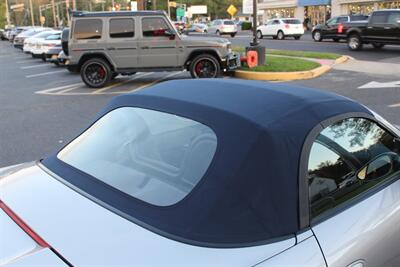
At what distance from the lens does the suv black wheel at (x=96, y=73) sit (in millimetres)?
13406

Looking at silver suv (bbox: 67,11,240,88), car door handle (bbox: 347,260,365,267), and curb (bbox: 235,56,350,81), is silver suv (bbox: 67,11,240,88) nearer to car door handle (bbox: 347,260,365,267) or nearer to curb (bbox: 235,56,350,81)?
curb (bbox: 235,56,350,81)

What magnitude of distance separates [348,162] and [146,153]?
1.11 metres

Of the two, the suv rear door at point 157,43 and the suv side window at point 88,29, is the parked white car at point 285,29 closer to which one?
the suv rear door at point 157,43

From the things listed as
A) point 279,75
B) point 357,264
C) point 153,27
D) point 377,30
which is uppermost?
point 153,27

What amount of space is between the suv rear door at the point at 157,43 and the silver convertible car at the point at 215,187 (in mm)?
10719

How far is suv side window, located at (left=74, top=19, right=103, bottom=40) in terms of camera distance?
13078mm

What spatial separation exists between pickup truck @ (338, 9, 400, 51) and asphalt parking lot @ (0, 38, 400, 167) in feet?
8.03

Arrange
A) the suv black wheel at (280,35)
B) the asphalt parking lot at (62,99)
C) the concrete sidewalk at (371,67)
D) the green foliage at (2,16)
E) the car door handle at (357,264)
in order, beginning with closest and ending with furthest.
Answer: the car door handle at (357,264) < the asphalt parking lot at (62,99) < the concrete sidewalk at (371,67) < the suv black wheel at (280,35) < the green foliage at (2,16)

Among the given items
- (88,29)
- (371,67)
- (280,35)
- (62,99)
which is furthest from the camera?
(280,35)

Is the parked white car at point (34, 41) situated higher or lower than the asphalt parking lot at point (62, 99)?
higher

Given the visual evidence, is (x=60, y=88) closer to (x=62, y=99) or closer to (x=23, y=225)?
(x=62, y=99)

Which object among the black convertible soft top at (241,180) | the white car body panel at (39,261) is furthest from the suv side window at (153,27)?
the white car body panel at (39,261)

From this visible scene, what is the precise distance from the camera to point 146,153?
2475mm

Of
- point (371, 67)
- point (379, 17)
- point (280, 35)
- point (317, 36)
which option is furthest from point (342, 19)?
point (371, 67)
